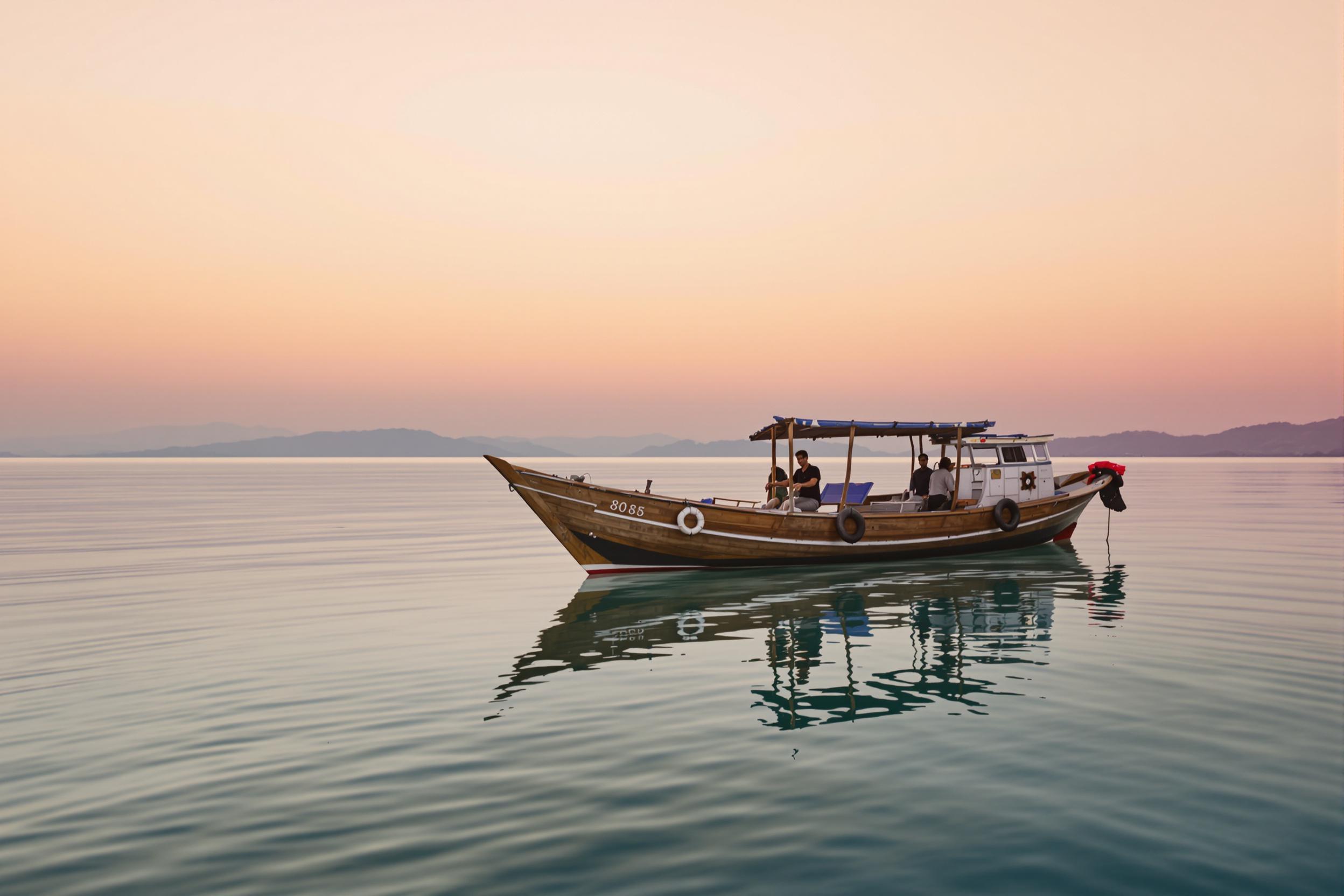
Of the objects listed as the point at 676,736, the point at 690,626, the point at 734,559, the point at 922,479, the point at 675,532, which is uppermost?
the point at 922,479

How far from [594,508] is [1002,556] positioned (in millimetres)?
13588

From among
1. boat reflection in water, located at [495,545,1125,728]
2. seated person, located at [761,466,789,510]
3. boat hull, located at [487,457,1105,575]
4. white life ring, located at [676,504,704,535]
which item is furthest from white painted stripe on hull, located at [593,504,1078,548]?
seated person, located at [761,466,789,510]

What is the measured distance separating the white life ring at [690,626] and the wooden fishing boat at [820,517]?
15.6 feet

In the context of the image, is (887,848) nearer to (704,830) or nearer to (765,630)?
(704,830)

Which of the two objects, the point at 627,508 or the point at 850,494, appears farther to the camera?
the point at 850,494

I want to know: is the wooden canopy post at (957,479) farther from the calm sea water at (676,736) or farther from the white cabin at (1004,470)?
A: the calm sea water at (676,736)

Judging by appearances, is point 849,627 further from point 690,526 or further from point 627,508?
point 627,508

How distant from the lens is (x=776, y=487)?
75.9 ft

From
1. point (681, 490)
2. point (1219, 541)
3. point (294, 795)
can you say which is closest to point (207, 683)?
point (294, 795)

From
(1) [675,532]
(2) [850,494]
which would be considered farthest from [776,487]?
(1) [675,532]

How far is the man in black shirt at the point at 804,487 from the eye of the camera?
2284cm

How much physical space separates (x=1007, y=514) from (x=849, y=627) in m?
12.8

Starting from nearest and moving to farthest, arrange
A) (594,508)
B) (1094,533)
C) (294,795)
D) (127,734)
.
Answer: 1. (294,795)
2. (127,734)
3. (594,508)
4. (1094,533)

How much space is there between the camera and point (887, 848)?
20.4 feet
